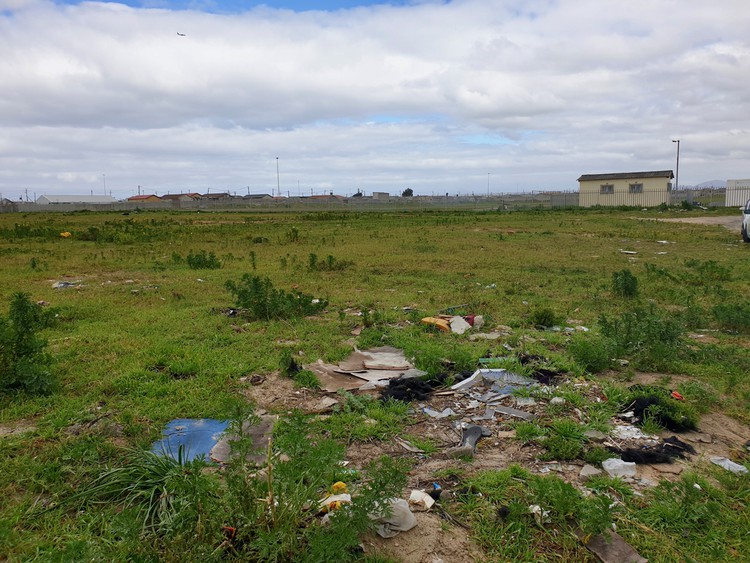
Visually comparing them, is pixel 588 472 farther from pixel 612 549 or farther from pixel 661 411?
pixel 661 411

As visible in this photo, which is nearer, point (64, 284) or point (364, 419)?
point (364, 419)

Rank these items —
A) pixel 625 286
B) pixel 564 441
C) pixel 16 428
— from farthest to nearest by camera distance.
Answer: pixel 625 286 < pixel 16 428 < pixel 564 441

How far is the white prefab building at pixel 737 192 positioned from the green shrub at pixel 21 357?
1629 inches

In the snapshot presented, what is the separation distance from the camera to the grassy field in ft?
8.03

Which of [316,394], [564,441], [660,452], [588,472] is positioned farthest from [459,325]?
[588,472]

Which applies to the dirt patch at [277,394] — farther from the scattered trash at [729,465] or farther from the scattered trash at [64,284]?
the scattered trash at [64,284]

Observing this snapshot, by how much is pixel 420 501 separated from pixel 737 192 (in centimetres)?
4206

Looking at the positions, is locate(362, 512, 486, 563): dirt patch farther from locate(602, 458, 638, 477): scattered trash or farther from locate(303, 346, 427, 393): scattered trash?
locate(303, 346, 427, 393): scattered trash

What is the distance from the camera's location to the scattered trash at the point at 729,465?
126 inches

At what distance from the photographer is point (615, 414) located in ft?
12.9

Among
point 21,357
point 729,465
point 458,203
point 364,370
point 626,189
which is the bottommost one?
point 729,465

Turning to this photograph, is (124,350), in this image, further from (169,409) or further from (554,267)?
(554,267)

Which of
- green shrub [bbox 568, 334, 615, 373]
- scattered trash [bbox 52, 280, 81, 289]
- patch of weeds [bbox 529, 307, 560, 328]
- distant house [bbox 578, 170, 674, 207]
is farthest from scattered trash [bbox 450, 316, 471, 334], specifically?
distant house [bbox 578, 170, 674, 207]

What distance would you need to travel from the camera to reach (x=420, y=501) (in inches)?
114
